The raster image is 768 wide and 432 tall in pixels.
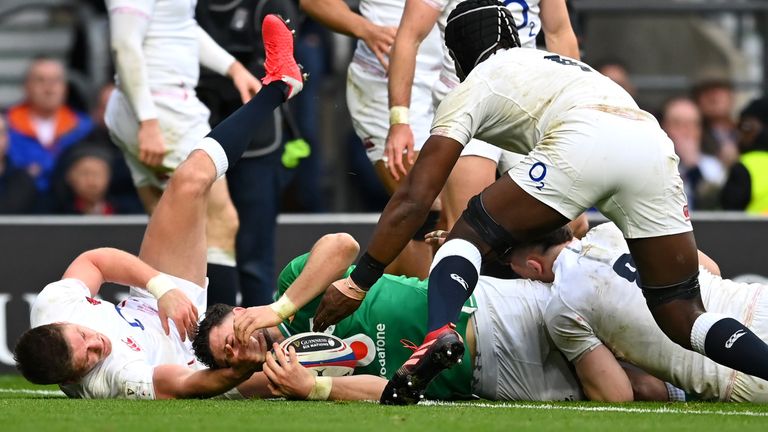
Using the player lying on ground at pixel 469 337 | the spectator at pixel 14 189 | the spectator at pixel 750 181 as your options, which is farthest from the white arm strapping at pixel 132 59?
the spectator at pixel 750 181

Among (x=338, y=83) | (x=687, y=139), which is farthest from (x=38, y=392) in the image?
(x=687, y=139)

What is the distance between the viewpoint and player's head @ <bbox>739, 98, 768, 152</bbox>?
10.7 metres

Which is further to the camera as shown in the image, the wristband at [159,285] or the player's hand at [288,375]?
the wristband at [159,285]

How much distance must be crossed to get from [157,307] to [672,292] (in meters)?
2.42

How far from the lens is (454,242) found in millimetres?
5680

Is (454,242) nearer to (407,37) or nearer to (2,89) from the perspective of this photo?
(407,37)

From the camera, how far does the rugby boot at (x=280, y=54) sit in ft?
23.2

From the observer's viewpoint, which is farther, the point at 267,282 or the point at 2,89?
the point at 2,89

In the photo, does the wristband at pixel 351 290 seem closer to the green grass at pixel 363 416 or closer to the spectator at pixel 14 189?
the green grass at pixel 363 416

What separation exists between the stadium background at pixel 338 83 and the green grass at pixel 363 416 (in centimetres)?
292

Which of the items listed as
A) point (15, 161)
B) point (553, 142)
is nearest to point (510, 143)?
point (553, 142)

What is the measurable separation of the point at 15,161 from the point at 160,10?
3.77m

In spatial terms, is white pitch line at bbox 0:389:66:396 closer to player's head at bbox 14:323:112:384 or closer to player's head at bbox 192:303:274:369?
player's head at bbox 14:323:112:384

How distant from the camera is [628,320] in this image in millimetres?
6172
